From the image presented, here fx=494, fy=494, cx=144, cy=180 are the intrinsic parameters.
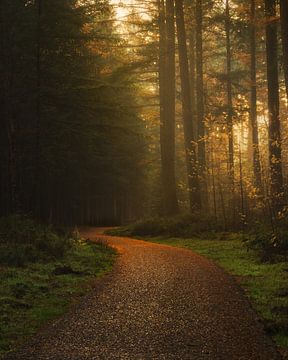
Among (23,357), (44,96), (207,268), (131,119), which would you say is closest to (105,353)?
(23,357)

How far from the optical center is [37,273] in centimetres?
1208

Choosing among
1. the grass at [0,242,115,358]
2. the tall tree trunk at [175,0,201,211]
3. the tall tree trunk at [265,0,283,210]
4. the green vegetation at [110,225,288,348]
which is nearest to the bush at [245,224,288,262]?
the green vegetation at [110,225,288,348]

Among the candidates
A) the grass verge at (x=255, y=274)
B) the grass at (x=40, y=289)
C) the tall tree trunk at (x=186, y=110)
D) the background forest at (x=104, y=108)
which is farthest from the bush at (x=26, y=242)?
the tall tree trunk at (x=186, y=110)

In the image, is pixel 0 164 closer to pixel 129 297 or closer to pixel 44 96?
pixel 44 96

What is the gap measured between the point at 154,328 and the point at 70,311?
1.92 meters

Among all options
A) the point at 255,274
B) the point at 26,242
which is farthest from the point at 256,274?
the point at 26,242

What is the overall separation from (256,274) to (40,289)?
5091mm

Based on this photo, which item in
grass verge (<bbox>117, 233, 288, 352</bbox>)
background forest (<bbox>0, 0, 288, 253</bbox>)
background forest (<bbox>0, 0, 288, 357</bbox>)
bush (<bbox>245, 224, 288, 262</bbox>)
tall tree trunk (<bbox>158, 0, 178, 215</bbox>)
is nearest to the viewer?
grass verge (<bbox>117, 233, 288, 352</bbox>)

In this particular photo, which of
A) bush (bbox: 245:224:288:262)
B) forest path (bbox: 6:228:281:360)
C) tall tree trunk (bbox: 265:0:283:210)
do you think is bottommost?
forest path (bbox: 6:228:281:360)

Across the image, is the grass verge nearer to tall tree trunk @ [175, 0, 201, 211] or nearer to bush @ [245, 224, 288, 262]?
bush @ [245, 224, 288, 262]

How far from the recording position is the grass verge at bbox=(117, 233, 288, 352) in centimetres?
765

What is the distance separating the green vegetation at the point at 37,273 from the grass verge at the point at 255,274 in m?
3.38

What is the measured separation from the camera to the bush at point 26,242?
44.8ft

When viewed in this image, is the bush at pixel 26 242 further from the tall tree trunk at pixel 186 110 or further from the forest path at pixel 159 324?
the tall tree trunk at pixel 186 110
